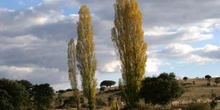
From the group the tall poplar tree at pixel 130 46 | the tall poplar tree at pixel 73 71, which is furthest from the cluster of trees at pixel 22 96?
the tall poplar tree at pixel 130 46

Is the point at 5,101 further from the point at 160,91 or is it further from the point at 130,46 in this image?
the point at 130,46

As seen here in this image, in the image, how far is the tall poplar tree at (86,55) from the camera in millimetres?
49344

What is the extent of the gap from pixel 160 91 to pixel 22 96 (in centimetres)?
2770

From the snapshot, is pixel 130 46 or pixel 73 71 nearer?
pixel 130 46

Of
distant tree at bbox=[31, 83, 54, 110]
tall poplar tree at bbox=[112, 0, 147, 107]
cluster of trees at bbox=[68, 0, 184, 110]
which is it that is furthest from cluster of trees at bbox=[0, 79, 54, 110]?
tall poplar tree at bbox=[112, 0, 147, 107]

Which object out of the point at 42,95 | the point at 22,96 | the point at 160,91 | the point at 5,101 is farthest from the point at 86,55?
the point at 42,95

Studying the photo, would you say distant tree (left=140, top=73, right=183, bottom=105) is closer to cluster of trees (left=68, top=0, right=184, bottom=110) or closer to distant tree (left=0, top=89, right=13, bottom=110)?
cluster of trees (left=68, top=0, right=184, bottom=110)

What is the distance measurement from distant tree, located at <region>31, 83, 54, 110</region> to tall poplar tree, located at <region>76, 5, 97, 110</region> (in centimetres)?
3086

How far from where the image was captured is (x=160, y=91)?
6075 centimetres

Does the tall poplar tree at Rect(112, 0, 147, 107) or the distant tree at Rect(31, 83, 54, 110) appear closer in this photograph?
the tall poplar tree at Rect(112, 0, 147, 107)

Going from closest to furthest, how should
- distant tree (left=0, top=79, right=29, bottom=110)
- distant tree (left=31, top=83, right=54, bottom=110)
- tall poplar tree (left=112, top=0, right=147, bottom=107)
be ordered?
tall poplar tree (left=112, top=0, right=147, bottom=107) < distant tree (left=0, top=79, right=29, bottom=110) < distant tree (left=31, top=83, right=54, bottom=110)

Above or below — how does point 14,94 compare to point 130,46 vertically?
below

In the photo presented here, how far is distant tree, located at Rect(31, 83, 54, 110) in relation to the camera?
8056 cm

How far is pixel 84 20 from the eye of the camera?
5281 cm
